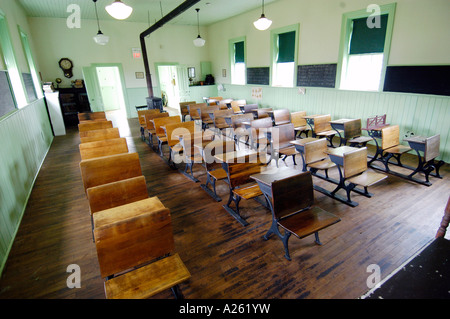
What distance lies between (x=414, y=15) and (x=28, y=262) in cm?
723

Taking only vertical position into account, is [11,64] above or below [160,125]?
above

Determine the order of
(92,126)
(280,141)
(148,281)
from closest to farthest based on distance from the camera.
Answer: (148,281), (280,141), (92,126)

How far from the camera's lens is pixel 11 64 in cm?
522

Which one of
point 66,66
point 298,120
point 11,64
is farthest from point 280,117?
point 66,66

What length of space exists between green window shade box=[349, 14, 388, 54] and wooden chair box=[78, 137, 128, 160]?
5764 mm

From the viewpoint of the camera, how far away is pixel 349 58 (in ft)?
20.2

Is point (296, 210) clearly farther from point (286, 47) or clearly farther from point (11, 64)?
point (286, 47)

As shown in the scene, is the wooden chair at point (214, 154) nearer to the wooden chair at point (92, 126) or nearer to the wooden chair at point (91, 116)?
the wooden chair at point (92, 126)

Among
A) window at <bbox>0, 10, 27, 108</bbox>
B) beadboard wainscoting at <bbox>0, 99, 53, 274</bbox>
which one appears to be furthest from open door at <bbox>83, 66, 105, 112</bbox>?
beadboard wainscoting at <bbox>0, 99, 53, 274</bbox>

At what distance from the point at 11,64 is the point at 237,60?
25.1 ft

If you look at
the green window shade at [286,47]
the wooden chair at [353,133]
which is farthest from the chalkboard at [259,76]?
the wooden chair at [353,133]

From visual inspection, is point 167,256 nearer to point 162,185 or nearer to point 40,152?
point 162,185

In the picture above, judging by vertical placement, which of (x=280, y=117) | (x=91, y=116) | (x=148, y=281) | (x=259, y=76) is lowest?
(x=148, y=281)

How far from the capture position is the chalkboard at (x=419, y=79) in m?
4.46
